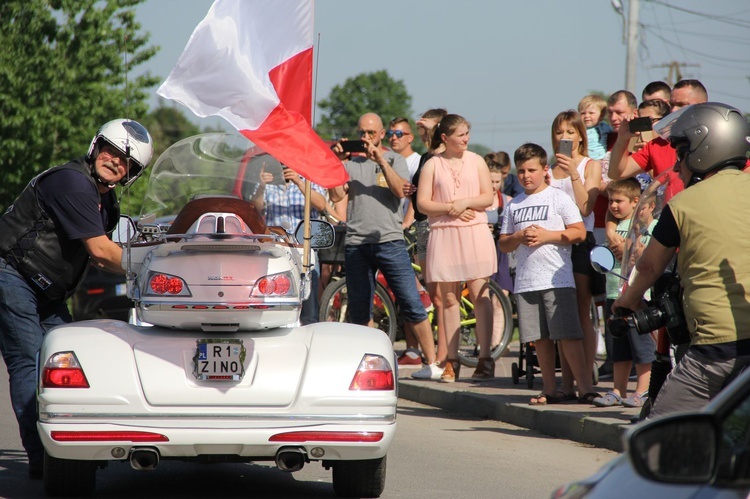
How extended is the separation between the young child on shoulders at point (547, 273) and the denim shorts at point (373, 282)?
199 centimetres

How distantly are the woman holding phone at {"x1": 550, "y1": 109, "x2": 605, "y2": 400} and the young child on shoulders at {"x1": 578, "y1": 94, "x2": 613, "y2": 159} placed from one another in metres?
0.97

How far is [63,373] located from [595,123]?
6.78 m

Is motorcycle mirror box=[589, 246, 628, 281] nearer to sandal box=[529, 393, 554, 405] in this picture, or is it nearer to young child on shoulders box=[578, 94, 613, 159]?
sandal box=[529, 393, 554, 405]

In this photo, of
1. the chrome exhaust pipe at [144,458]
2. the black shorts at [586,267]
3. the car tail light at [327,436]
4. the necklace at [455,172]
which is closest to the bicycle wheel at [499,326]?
the necklace at [455,172]

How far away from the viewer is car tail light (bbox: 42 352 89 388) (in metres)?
5.54

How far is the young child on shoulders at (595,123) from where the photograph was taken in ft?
36.0

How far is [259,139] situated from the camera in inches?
269

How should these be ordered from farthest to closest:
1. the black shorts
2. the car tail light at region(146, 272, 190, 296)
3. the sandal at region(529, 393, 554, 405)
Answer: the black shorts < the sandal at region(529, 393, 554, 405) < the car tail light at region(146, 272, 190, 296)

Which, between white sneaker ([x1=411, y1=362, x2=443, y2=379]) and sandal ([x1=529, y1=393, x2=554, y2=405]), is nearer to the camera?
sandal ([x1=529, y1=393, x2=554, y2=405])

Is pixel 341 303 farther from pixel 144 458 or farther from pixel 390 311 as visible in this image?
pixel 144 458

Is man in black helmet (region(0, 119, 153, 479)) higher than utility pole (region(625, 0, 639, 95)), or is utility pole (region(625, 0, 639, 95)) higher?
utility pole (region(625, 0, 639, 95))

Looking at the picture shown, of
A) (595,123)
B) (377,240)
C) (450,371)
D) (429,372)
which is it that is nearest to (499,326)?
(429,372)

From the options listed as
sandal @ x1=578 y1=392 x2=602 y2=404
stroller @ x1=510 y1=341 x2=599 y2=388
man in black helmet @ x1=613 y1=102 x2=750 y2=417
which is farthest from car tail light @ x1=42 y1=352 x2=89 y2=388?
stroller @ x1=510 y1=341 x2=599 y2=388

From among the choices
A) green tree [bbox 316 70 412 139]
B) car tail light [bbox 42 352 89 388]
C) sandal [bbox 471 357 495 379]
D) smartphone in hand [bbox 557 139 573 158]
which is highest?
green tree [bbox 316 70 412 139]
